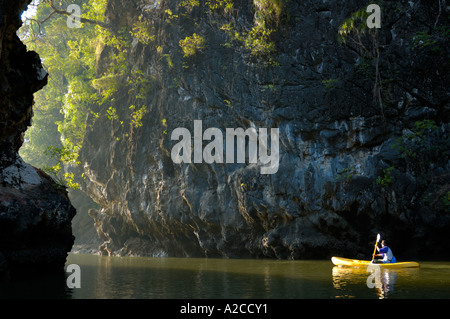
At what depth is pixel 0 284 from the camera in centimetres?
1031

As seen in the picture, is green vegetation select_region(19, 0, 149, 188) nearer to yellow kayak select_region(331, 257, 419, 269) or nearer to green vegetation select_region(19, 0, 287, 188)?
green vegetation select_region(19, 0, 287, 188)

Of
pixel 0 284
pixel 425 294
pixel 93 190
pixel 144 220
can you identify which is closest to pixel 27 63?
pixel 0 284

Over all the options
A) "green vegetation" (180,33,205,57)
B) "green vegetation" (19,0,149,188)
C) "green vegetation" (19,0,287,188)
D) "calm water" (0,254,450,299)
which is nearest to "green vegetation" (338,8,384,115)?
"green vegetation" (19,0,287,188)

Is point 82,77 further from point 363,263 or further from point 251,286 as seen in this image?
point 251,286

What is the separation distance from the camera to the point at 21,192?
1227cm

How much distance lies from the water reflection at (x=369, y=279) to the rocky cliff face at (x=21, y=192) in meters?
8.80

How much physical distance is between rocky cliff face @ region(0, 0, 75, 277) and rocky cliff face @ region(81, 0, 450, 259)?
10006 millimetres

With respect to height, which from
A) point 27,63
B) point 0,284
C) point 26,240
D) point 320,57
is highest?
point 320,57

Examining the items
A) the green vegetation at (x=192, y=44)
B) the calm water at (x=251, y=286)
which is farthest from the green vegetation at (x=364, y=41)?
the calm water at (x=251, y=286)

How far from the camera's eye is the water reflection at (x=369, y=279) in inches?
355

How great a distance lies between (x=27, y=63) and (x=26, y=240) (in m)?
5.43

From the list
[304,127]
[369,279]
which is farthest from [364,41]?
[369,279]

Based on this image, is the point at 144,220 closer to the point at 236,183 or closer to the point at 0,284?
the point at 236,183

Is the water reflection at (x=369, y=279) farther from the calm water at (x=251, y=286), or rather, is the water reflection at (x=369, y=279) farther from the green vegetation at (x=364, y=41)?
the green vegetation at (x=364, y=41)
